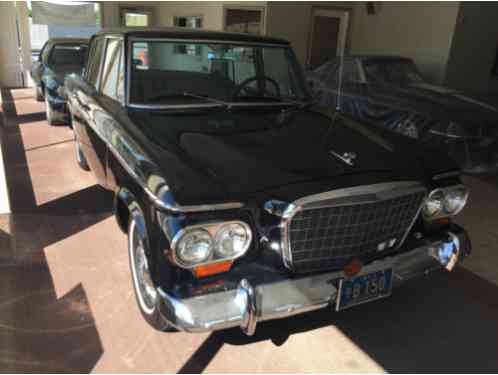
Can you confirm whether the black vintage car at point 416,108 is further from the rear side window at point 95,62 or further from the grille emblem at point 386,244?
the rear side window at point 95,62

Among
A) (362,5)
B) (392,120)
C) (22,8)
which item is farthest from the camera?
(22,8)

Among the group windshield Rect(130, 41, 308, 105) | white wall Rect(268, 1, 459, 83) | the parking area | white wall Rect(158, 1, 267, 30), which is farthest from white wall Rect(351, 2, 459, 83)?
windshield Rect(130, 41, 308, 105)

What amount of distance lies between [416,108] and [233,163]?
13.9 ft

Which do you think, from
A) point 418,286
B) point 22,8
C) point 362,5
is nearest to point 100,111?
point 418,286

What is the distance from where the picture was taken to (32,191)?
15.0 feet

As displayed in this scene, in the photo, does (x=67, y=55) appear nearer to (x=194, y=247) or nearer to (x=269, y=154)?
(x=269, y=154)

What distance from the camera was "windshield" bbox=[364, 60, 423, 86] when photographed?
674 centimetres

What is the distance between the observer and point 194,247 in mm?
1973

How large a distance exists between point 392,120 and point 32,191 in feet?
15.2

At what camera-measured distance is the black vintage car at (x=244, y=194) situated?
1.99 metres

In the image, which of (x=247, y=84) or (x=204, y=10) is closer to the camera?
(x=247, y=84)

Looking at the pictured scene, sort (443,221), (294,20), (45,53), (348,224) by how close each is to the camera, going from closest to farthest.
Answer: (348,224), (443,221), (45,53), (294,20)

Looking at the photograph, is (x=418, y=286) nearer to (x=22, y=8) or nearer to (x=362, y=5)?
(x=362, y=5)

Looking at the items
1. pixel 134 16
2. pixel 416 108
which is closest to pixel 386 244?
pixel 416 108
